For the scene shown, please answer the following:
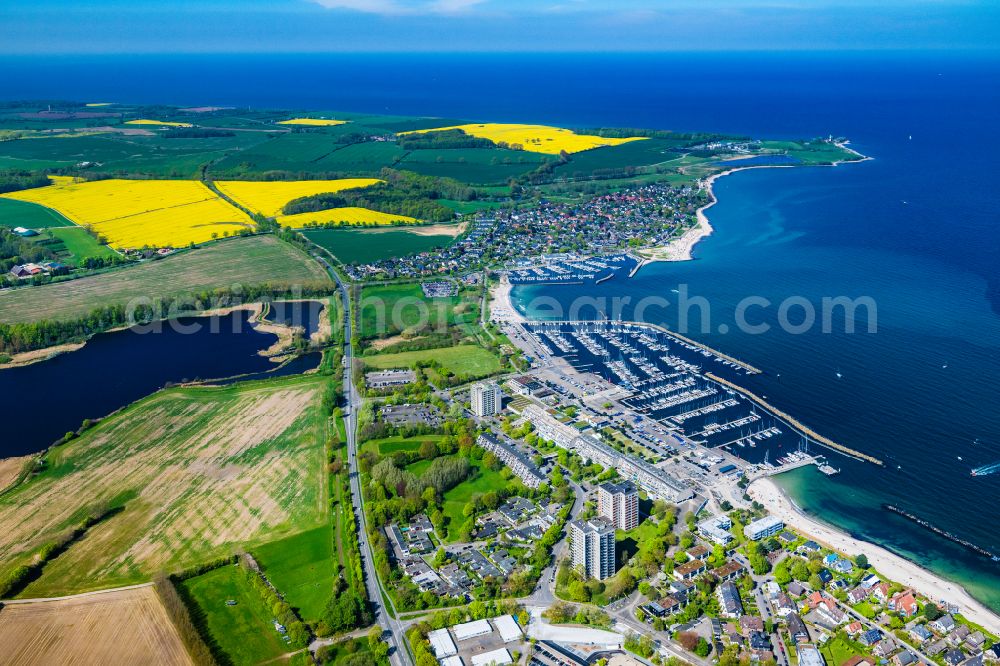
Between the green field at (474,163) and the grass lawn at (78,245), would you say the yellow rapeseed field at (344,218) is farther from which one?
the grass lawn at (78,245)

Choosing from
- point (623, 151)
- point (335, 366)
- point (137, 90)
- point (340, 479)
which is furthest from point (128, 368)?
point (137, 90)

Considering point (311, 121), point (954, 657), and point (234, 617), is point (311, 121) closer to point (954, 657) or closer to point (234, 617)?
point (234, 617)

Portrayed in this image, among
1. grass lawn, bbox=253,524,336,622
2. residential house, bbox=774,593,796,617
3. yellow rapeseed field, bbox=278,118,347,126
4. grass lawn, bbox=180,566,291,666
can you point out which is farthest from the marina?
yellow rapeseed field, bbox=278,118,347,126

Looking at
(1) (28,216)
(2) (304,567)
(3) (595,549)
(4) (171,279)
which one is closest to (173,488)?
(2) (304,567)

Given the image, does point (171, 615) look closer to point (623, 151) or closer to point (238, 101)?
point (623, 151)

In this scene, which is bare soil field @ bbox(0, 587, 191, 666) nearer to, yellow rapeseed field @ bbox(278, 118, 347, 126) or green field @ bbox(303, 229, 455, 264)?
green field @ bbox(303, 229, 455, 264)
